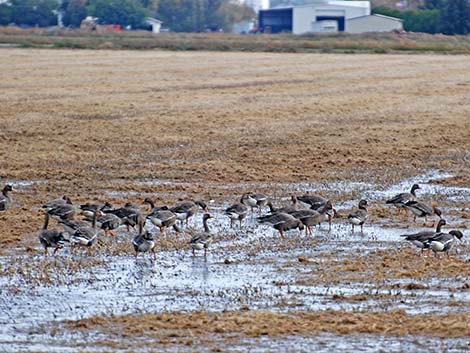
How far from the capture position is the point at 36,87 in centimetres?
3856

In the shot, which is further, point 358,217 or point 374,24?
point 374,24

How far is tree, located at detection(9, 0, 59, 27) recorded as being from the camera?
121000 mm

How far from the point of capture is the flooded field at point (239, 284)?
1169 cm

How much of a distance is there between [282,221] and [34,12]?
110 meters

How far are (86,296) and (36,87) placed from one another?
2598cm

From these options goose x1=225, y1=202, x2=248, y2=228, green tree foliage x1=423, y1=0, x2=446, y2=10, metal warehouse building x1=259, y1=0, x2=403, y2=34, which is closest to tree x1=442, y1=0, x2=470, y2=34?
green tree foliage x1=423, y1=0, x2=446, y2=10

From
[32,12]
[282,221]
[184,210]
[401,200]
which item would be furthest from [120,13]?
[282,221]

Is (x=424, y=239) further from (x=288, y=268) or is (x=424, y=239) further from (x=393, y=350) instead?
(x=393, y=350)

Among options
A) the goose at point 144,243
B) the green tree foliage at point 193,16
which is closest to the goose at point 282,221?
the goose at point 144,243

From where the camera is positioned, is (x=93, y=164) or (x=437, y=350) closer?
(x=437, y=350)

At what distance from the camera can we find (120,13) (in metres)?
123

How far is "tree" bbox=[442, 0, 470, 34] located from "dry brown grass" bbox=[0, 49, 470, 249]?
50.2m

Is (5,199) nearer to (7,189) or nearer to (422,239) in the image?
(7,189)

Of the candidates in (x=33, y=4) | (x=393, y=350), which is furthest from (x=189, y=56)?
(x=33, y=4)
